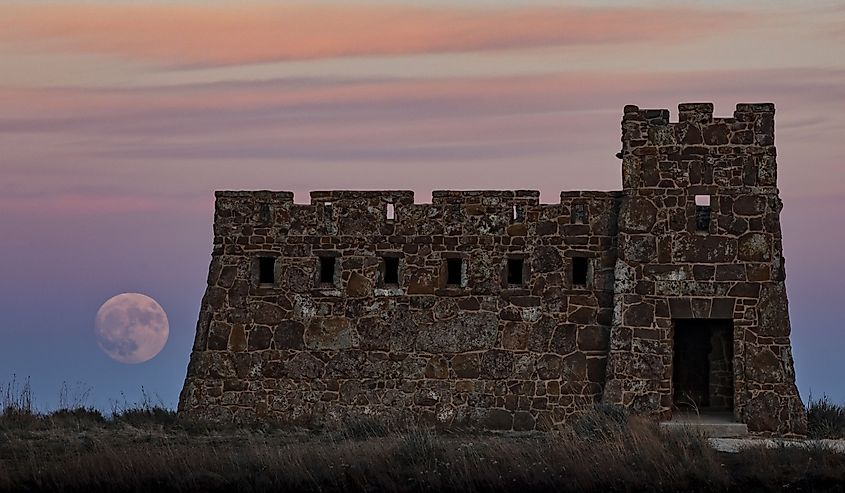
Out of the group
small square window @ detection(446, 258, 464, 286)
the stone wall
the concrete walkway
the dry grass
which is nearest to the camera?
the dry grass

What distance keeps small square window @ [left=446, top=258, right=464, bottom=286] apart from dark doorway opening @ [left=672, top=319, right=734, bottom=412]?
3.61 m

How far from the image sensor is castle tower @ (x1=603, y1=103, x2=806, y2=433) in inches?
861

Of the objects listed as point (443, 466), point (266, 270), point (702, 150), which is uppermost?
point (702, 150)

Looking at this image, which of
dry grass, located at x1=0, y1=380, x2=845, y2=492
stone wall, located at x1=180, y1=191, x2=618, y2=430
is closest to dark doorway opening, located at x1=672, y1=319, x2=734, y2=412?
stone wall, located at x1=180, y1=191, x2=618, y2=430

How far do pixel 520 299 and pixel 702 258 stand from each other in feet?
9.47

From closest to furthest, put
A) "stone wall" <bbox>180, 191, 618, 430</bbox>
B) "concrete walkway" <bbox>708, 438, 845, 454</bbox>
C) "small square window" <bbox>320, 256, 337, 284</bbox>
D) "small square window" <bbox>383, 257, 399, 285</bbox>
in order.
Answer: "concrete walkway" <bbox>708, 438, 845, 454</bbox> < "stone wall" <bbox>180, 191, 618, 430</bbox> < "small square window" <bbox>383, 257, 399, 285</bbox> < "small square window" <bbox>320, 256, 337, 284</bbox>

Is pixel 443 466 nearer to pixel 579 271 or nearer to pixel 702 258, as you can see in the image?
pixel 579 271

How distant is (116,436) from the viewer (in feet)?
69.6

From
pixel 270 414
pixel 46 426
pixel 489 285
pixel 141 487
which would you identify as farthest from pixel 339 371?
pixel 141 487

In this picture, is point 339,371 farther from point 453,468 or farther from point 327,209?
point 453,468

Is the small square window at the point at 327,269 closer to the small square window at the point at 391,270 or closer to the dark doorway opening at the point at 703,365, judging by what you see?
the small square window at the point at 391,270

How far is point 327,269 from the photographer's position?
2341cm

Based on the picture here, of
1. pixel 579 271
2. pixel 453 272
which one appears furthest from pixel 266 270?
pixel 579 271

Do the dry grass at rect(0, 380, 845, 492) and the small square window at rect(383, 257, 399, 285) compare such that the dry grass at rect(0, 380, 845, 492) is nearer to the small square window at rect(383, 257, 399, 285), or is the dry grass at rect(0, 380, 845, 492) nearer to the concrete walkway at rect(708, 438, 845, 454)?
the concrete walkway at rect(708, 438, 845, 454)
